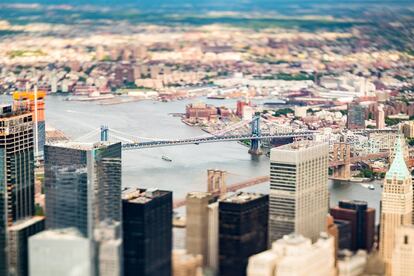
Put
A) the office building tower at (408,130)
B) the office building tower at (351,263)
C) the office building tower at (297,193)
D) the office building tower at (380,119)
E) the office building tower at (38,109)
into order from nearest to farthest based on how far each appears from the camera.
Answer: the office building tower at (351,263), the office building tower at (297,193), the office building tower at (38,109), the office building tower at (408,130), the office building tower at (380,119)

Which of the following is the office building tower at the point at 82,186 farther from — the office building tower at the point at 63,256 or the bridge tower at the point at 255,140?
the bridge tower at the point at 255,140

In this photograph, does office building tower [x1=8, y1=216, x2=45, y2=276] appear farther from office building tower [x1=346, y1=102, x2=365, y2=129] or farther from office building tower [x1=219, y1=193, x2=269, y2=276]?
office building tower [x1=346, y1=102, x2=365, y2=129]

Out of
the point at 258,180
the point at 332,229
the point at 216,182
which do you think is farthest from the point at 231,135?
the point at 332,229

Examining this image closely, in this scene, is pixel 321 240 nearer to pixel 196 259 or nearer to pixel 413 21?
pixel 196 259

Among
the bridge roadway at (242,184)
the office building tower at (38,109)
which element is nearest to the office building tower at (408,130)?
the office building tower at (38,109)

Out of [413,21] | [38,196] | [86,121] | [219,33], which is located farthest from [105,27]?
[38,196]

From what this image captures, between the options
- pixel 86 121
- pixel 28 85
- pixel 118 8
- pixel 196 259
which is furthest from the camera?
pixel 118 8

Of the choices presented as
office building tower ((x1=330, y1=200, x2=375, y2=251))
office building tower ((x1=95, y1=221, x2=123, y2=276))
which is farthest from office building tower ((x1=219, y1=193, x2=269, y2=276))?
office building tower ((x1=95, y1=221, x2=123, y2=276))
